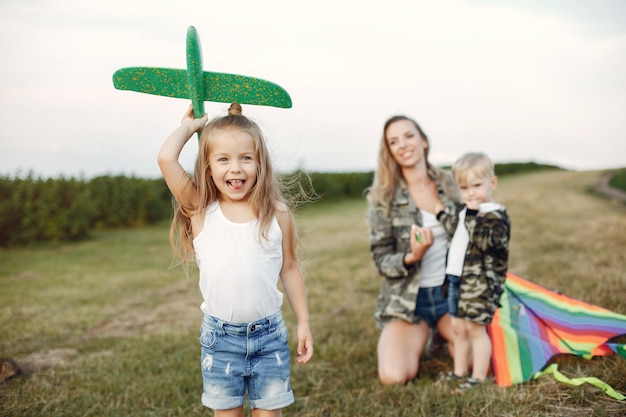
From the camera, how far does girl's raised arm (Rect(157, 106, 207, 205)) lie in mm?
2340

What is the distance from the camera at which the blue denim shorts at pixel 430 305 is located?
4289mm

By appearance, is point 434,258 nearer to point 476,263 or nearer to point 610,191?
point 476,263

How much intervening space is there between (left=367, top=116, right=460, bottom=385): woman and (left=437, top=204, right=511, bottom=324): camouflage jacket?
19.1 inches

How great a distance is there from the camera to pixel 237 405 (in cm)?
246

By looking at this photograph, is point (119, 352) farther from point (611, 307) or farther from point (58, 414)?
point (611, 307)

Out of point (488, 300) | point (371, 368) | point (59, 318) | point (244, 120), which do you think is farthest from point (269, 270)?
point (59, 318)

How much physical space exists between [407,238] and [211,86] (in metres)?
2.38

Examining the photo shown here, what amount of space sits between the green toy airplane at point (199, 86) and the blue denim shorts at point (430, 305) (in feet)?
7.72

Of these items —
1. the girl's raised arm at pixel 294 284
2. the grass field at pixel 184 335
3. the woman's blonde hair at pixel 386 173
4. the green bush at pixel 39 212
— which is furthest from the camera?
the green bush at pixel 39 212

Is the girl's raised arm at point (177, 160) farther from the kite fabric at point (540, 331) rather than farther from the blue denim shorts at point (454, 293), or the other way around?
the kite fabric at point (540, 331)

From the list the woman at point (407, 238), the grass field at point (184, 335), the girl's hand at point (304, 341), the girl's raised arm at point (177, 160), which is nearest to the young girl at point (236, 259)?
the girl's raised arm at point (177, 160)

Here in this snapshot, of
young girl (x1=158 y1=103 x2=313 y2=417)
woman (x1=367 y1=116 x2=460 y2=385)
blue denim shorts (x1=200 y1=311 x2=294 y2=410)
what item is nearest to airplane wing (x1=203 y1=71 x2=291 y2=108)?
young girl (x1=158 y1=103 x2=313 y2=417)

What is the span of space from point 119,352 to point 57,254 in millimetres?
6439

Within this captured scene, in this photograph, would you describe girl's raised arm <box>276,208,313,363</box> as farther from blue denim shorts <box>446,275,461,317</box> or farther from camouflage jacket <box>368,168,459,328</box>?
camouflage jacket <box>368,168,459,328</box>
